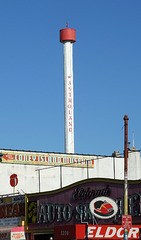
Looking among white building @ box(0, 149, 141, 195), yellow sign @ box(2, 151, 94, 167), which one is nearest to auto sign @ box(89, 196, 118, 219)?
white building @ box(0, 149, 141, 195)

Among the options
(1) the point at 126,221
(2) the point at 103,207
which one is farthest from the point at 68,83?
(1) the point at 126,221

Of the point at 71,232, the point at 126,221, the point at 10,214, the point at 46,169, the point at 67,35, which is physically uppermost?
the point at 67,35

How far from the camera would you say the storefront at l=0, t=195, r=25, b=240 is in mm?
56500

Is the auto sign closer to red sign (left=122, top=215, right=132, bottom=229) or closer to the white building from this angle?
red sign (left=122, top=215, right=132, bottom=229)

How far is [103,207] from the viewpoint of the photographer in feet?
154

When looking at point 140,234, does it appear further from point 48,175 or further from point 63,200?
point 48,175

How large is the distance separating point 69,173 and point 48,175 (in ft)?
9.51

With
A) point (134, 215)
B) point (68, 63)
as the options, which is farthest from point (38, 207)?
point (68, 63)

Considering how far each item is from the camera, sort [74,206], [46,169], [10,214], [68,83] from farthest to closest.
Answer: [68,83] < [46,169] < [10,214] < [74,206]

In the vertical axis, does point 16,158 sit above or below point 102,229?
above

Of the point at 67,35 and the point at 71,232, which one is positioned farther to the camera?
the point at 67,35

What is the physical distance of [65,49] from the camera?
11338cm

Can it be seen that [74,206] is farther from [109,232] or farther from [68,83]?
[68,83]

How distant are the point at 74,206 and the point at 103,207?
4.22 metres
